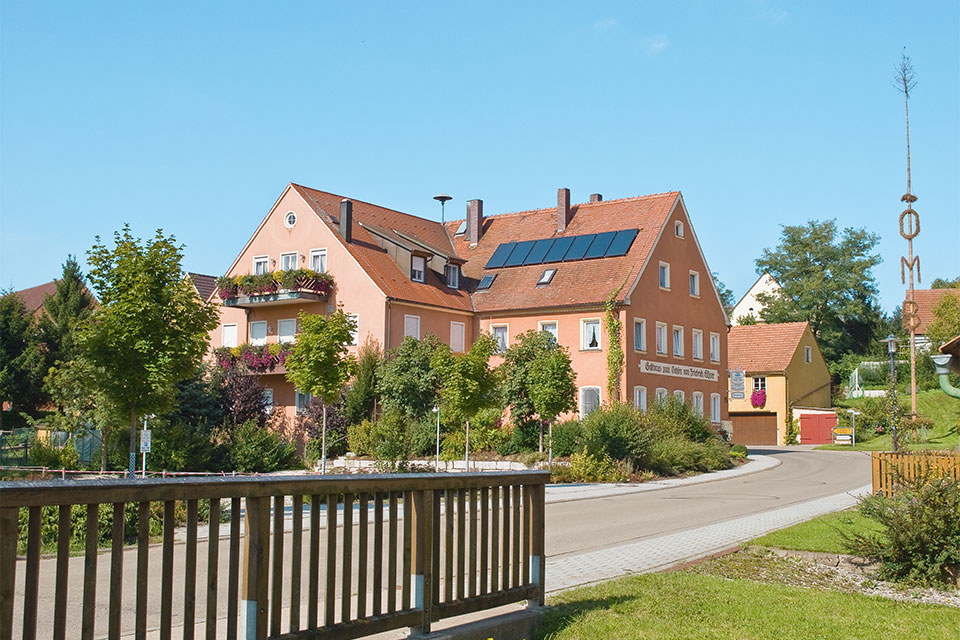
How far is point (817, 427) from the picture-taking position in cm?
5738

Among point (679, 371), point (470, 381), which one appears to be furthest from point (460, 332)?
point (470, 381)

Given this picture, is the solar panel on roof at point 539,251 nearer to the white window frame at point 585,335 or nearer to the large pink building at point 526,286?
the large pink building at point 526,286

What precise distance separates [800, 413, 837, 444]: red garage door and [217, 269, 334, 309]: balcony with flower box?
30786 mm

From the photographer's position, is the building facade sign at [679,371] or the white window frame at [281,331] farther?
the white window frame at [281,331]

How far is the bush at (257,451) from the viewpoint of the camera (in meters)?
29.8

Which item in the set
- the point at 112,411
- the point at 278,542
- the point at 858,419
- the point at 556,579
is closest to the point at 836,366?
the point at 858,419

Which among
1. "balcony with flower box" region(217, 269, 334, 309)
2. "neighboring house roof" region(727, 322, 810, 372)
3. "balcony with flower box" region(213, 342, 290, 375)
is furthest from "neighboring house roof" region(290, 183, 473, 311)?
"neighboring house roof" region(727, 322, 810, 372)

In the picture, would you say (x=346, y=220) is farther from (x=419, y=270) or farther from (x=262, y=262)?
(x=262, y=262)

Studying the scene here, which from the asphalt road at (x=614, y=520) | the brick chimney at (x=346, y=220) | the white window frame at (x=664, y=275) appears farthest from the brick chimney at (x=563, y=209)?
the asphalt road at (x=614, y=520)

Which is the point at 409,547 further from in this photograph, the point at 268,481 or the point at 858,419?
the point at 858,419

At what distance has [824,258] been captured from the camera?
7994cm

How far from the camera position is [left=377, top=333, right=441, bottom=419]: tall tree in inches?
1441

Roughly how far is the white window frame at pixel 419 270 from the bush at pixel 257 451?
1204cm

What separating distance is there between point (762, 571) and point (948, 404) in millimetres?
48421
